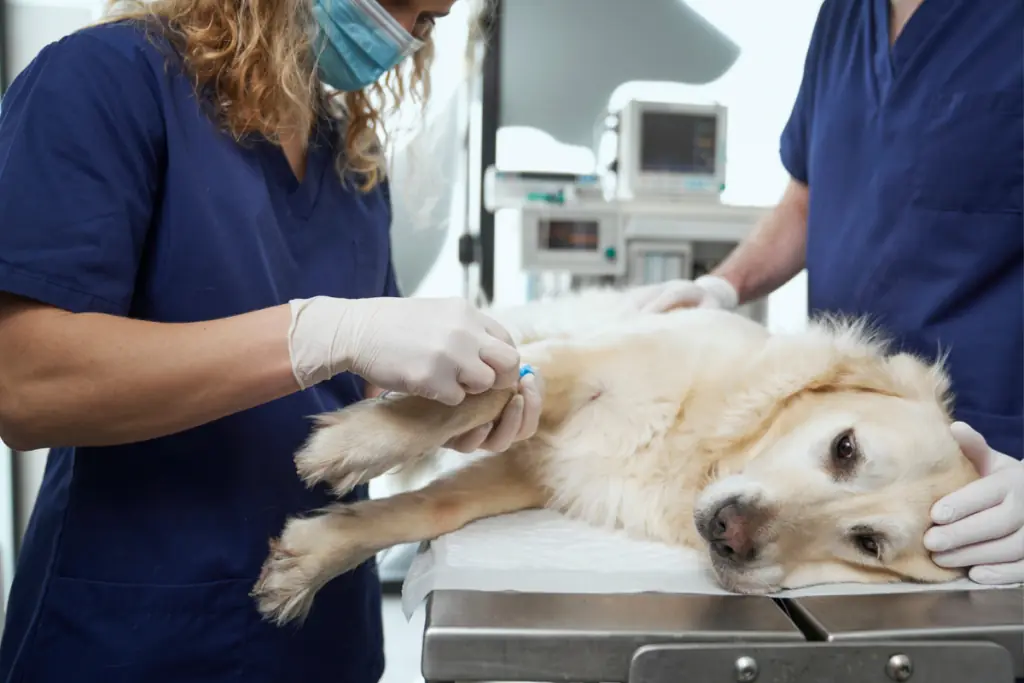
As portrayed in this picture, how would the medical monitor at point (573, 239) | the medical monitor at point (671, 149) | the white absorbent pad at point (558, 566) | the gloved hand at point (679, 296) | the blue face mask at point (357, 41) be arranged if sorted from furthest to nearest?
the medical monitor at point (671, 149)
the medical monitor at point (573, 239)
the gloved hand at point (679, 296)
the blue face mask at point (357, 41)
the white absorbent pad at point (558, 566)

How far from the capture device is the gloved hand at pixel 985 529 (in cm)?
89

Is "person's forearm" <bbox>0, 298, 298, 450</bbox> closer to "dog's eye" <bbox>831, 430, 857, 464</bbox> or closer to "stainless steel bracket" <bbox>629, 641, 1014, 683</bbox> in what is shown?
"stainless steel bracket" <bbox>629, 641, 1014, 683</bbox>

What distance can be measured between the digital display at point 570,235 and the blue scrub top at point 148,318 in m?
1.48

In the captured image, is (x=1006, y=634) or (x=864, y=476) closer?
(x=1006, y=634)

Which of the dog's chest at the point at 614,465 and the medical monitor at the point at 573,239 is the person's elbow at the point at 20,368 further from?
the medical monitor at the point at 573,239

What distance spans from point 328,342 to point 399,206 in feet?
8.42

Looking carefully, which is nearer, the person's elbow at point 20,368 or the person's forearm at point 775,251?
the person's elbow at point 20,368

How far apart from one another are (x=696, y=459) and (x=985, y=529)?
0.38 metres

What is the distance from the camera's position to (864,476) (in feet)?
3.40

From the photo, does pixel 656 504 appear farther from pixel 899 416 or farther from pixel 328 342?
pixel 328 342

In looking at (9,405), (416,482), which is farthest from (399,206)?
(9,405)

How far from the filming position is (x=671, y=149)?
280cm

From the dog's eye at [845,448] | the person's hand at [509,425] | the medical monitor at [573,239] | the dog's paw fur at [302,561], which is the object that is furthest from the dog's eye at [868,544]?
the medical monitor at [573,239]

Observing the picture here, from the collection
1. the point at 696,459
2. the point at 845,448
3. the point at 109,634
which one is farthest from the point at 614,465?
the point at 109,634
